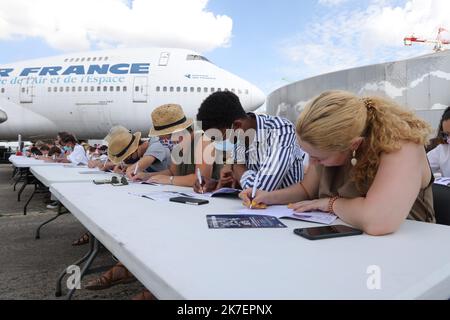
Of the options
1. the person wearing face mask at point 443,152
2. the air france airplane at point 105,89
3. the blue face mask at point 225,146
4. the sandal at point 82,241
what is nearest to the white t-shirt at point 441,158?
the person wearing face mask at point 443,152

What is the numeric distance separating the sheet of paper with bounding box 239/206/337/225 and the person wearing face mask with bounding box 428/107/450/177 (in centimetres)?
213

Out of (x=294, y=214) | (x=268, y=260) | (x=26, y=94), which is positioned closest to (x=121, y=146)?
(x=294, y=214)

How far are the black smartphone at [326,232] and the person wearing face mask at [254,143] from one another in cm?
60

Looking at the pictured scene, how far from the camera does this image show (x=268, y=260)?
771 millimetres

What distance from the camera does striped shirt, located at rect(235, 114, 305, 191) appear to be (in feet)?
5.38

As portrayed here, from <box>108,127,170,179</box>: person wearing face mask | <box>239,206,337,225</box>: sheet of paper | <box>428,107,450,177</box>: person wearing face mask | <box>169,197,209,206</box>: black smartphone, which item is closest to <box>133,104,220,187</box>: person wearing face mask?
<box>108,127,170,179</box>: person wearing face mask

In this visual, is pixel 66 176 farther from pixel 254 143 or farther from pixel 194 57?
pixel 194 57

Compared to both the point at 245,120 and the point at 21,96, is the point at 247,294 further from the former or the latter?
the point at 21,96

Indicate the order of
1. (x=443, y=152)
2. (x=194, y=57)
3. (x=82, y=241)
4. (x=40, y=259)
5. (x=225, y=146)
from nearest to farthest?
(x=225, y=146) → (x=40, y=259) → (x=443, y=152) → (x=82, y=241) → (x=194, y=57)

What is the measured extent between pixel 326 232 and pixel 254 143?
3.18 ft

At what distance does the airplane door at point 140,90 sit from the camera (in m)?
10.7

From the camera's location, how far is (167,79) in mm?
10812

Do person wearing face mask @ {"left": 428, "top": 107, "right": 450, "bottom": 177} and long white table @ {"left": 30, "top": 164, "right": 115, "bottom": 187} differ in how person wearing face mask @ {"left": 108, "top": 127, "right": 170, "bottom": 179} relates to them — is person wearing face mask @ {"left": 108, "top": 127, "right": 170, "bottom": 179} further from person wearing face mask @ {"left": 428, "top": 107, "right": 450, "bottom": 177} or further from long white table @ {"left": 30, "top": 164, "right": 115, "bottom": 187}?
person wearing face mask @ {"left": 428, "top": 107, "right": 450, "bottom": 177}

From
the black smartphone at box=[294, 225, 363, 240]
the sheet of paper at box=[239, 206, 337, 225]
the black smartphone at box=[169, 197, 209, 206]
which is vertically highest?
the black smartphone at box=[294, 225, 363, 240]
